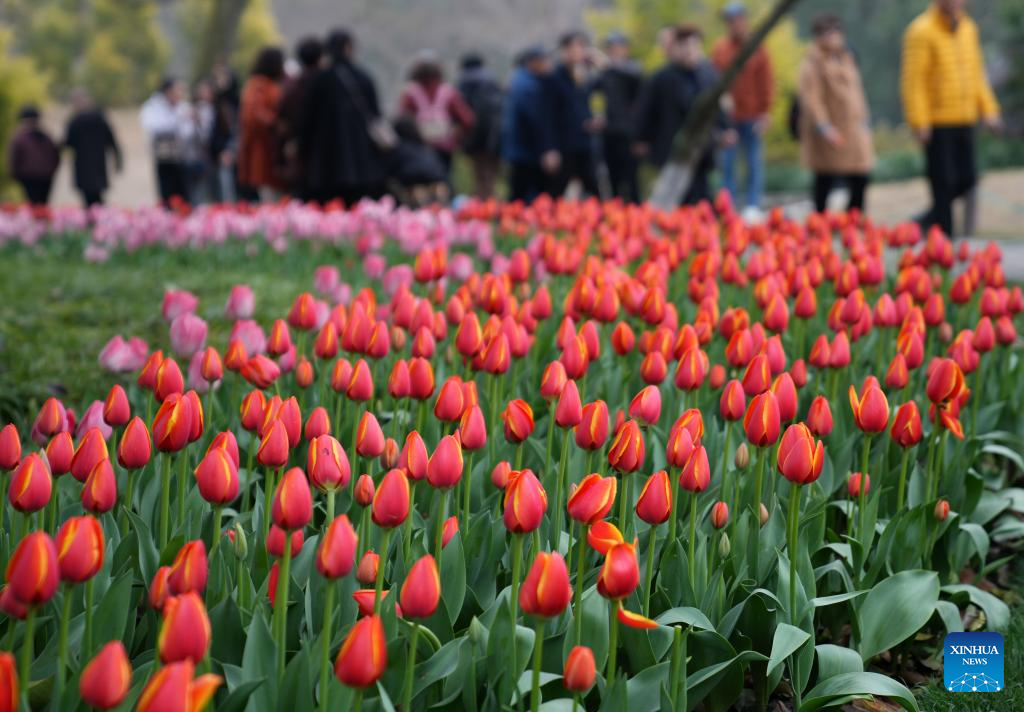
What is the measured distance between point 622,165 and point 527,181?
1.75 m

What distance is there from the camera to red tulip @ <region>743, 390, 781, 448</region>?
2.38 meters

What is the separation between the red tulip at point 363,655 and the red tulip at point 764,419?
1.08 m

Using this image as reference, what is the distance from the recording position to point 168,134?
49.0 ft

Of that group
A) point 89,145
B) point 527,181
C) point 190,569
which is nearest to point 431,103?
point 527,181

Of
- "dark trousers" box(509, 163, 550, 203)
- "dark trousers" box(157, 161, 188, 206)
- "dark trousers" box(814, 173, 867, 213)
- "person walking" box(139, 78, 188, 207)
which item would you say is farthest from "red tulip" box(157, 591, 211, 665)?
"dark trousers" box(157, 161, 188, 206)

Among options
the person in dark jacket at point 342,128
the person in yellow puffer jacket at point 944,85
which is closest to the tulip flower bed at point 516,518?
the person in yellow puffer jacket at point 944,85

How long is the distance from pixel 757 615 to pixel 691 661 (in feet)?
0.58

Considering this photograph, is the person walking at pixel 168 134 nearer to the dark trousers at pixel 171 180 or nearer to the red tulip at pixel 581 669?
the dark trousers at pixel 171 180

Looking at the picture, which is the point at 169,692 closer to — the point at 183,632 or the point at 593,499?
the point at 183,632

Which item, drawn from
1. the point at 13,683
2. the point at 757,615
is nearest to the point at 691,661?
the point at 757,615

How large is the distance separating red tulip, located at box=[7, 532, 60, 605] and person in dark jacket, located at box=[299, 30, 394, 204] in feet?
28.6

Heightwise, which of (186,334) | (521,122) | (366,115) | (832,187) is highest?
(366,115)

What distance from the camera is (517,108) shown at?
10648mm

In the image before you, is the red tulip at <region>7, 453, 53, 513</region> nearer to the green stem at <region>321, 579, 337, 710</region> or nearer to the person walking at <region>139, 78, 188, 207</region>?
the green stem at <region>321, 579, 337, 710</region>
